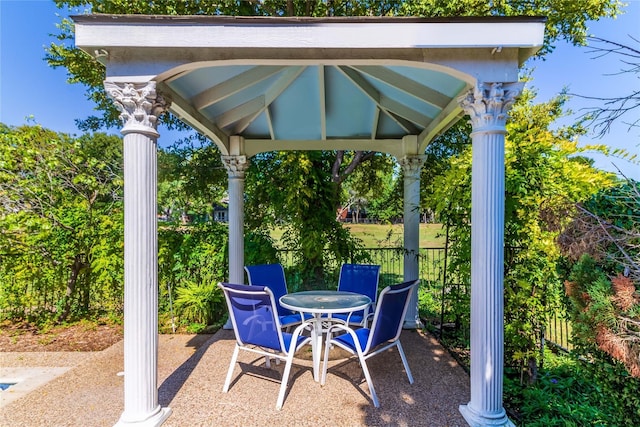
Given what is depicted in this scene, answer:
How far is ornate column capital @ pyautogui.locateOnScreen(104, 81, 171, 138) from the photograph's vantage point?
2506 millimetres

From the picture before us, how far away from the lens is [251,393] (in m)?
3.03

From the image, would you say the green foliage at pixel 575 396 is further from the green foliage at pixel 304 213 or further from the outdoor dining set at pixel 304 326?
the green foliage at pixel 304 213

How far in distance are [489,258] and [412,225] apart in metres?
2.47

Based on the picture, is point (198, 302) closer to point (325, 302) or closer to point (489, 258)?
point (325, 302)

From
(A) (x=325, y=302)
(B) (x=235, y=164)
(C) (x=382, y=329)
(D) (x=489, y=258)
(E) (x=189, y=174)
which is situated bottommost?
(C) (x=382, y=329)

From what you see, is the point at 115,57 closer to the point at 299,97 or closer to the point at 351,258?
the point at 299,97

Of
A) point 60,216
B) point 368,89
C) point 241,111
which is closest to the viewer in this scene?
point 368,89

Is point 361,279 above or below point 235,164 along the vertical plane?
below

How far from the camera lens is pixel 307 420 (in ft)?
8.56

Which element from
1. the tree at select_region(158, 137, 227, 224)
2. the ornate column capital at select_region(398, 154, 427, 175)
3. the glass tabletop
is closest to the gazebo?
the glass tabletop

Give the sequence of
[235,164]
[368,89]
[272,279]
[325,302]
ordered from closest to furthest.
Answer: [325,302] < [368,89] < [272,279] < [235,164]

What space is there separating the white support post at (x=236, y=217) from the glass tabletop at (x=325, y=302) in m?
1.35

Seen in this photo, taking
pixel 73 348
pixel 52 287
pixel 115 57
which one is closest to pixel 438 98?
pixel 115 57

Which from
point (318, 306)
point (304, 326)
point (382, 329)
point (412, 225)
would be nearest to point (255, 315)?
point (304, 326)
